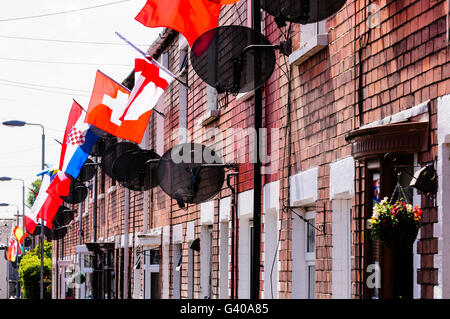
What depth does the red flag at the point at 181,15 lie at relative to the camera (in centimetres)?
1272

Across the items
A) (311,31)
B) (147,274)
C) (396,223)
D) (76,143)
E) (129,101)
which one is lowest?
(147,274)

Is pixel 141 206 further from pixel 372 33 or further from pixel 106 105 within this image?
pixel 372 33

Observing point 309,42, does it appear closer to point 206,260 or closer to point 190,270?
point 206,260

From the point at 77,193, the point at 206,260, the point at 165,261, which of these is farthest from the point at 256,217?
the point at 77,193

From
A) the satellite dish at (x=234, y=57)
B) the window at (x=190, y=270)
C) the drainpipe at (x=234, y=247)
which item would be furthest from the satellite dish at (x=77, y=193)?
the satellite dish at (x=234, y=57)

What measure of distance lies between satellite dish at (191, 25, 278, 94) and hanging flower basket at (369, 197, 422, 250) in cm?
320

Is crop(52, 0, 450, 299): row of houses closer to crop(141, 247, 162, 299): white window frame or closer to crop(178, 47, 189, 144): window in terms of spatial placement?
crop(178, 47, 189, 144): window

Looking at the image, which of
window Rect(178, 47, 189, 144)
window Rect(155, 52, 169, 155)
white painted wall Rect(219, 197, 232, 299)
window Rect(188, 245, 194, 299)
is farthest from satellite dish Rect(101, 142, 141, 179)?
white painted wall Rect(219, 197, 232, 299)

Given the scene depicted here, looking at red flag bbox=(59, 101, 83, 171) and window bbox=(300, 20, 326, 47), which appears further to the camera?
red flag bbox=(59, 101, 83, 171)

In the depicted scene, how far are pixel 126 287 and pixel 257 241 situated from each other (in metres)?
16.6

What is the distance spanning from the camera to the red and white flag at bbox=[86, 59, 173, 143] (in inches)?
635

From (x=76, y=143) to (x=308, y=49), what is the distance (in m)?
13.8

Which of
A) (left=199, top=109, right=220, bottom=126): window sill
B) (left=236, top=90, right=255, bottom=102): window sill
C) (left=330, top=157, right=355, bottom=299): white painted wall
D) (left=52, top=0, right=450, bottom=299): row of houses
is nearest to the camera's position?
(left=52, top=0, right=450, bottom=299): row of houses

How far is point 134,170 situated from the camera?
1930 centimetres
